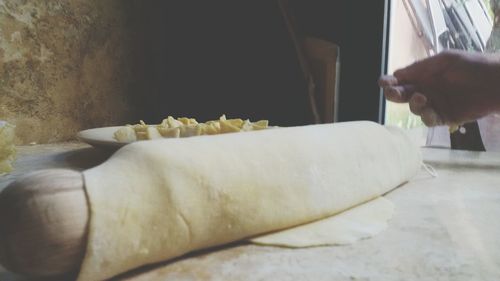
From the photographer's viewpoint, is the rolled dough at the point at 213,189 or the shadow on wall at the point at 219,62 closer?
the rolled dough at the point at 213,189

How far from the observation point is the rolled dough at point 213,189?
500 mm

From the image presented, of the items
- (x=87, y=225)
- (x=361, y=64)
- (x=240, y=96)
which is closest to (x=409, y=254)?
(x=87, y=225)

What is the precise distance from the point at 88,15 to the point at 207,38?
0.53 m

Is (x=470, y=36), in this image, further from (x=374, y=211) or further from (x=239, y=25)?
(x=374, y=211)

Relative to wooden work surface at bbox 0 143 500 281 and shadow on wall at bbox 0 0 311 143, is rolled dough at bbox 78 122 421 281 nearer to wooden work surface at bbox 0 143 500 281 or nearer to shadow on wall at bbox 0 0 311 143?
wooden work surface at bbox 0 143 500 281

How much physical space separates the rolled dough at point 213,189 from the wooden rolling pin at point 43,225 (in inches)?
0.6

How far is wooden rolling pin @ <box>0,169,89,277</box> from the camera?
17.2 inches

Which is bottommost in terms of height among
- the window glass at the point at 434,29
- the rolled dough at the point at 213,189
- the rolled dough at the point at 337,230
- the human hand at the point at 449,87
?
the rolled dough at the point at 337,230

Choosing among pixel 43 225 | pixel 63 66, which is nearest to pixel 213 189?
pixel 43 225

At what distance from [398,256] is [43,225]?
0.46m

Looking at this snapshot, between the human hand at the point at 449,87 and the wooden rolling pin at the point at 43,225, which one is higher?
the human hand at the point at 449,87

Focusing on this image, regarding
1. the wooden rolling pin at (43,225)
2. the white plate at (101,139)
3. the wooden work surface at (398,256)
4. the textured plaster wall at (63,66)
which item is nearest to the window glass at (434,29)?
the wooden work surface at (398,256)

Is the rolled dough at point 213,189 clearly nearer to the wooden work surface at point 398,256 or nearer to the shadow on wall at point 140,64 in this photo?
the wooden work surface at point 398,256

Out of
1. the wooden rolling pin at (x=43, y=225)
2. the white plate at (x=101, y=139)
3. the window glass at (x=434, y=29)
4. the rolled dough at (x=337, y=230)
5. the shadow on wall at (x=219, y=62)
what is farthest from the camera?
the shadow on wall at (x=219, y=62)
